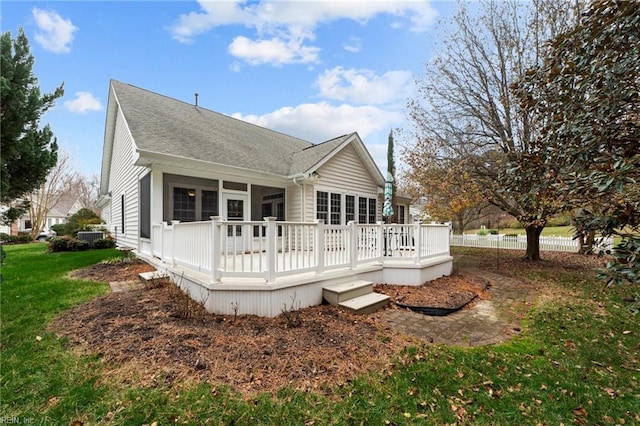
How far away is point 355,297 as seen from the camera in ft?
18.4

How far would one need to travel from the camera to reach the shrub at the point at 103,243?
45.4 feet

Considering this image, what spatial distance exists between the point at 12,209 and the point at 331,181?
8561 mm

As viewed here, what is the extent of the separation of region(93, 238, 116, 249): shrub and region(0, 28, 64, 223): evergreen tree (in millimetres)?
9225

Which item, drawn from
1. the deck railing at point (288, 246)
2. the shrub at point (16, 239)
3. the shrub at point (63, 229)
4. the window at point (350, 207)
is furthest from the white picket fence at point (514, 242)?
the shrub at point (16, 239)

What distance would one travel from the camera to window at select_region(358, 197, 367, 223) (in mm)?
12141

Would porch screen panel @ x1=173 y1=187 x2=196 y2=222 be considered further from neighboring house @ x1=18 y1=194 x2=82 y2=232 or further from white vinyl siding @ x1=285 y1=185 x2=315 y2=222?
neighboring house @ x1=18 y1=194 x2=82 y2=232

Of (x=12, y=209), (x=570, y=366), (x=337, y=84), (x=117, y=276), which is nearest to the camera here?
(x=570, y=366)

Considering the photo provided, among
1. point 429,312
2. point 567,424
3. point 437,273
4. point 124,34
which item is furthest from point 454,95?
point 124,34

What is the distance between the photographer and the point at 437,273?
785cm

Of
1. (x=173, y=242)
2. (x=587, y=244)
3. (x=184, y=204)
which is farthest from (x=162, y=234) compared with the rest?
(x=587, y=244)

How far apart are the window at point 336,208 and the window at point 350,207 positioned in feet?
1.12

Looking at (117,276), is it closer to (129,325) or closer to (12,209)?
(12,209)

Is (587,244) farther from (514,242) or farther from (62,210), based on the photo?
(62,210)

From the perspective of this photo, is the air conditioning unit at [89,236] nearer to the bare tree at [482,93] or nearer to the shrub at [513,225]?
the bare tree at [482,93]
